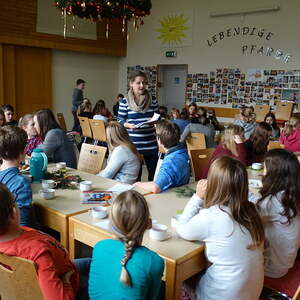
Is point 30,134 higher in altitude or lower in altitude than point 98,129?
higher

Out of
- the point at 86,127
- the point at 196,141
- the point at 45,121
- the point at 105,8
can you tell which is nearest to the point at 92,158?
the point at 45,121

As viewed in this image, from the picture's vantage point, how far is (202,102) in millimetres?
9547

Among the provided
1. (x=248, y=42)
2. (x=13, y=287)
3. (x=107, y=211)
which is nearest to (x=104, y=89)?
(x=248, y=42)

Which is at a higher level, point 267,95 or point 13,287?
point 267,95

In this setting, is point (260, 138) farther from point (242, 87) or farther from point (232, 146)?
point (242, 87)

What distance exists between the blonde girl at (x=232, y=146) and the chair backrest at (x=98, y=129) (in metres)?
3.16

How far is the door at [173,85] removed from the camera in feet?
33.5

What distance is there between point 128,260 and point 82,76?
31.6 ft

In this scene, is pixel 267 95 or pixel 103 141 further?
pixel 267 95

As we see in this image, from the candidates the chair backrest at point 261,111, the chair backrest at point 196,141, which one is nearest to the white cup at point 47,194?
the chair backrest at point 196,141

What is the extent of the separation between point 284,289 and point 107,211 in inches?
41.8

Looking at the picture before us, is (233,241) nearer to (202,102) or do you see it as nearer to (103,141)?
(103,141)

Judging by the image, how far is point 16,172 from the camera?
209 cm

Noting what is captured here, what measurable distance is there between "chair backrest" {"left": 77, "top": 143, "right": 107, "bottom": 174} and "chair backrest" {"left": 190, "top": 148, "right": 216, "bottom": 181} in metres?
0.90
